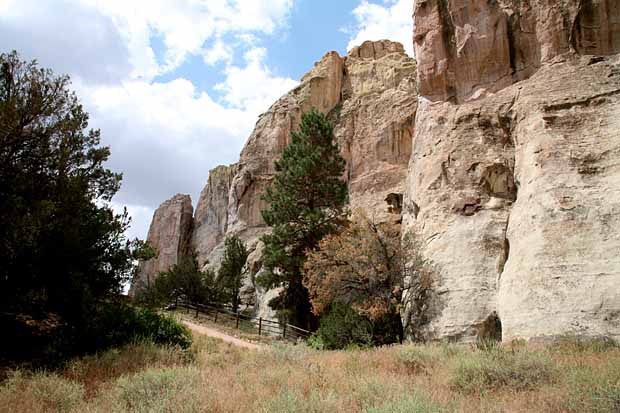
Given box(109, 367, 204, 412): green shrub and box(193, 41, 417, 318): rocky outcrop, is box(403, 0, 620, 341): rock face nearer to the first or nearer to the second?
box(109, 367, 204, 412): green shrub

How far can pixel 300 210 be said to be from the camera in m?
26.7

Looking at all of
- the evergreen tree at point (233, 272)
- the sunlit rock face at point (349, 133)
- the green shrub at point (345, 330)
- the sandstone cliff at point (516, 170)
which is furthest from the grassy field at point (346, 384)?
the evergreen tree at point (233, 272)

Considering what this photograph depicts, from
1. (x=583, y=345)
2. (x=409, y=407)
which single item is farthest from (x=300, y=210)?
(x=409, y=407)

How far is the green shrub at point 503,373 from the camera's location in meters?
7.57

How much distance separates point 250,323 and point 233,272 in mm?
8904

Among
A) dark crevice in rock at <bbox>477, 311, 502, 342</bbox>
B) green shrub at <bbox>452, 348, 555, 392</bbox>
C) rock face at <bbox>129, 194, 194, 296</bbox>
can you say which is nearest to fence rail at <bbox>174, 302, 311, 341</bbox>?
dark crevice in rock at <bbox>477, 311, 502, 342</bbox>

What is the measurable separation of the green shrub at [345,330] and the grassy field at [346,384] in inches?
284

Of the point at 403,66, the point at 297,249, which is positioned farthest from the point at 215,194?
the point at 297,249

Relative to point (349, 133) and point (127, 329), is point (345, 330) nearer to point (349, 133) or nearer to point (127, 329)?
point (127, 329)

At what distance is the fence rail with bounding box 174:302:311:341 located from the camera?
79.6 ft

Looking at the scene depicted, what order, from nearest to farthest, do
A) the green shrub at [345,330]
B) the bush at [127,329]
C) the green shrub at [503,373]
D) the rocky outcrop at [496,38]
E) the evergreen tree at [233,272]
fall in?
the green shrub at [503,373], the bush at [127,329], the green shrub at [345,330], the rocky outcrop at [496,38], the evergreen tree at [233,272]

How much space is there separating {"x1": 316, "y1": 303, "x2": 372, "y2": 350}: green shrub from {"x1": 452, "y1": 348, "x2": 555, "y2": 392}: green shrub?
977cm

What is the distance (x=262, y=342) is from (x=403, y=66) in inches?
1149

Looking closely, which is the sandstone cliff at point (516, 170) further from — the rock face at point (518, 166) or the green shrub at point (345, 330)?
the green shrub at point (345, 330)
